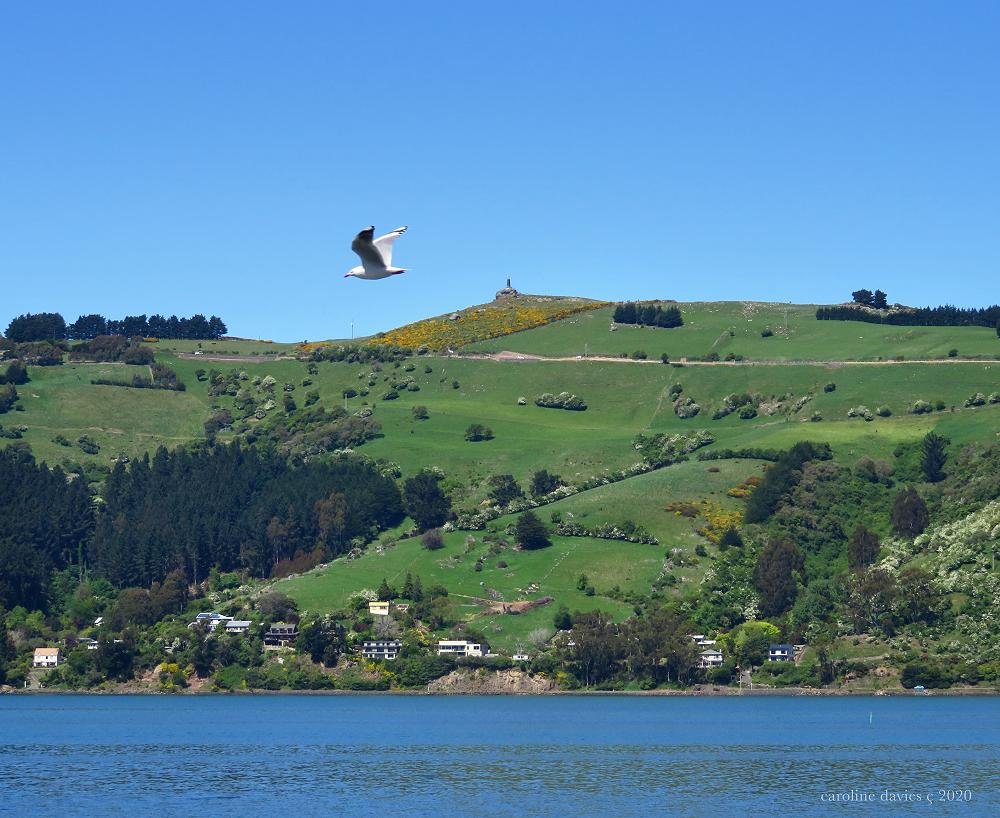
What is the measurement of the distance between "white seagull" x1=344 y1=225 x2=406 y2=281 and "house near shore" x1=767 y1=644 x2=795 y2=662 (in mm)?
103835

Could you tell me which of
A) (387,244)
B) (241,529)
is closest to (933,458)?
(241,529)

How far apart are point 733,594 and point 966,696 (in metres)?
26.2

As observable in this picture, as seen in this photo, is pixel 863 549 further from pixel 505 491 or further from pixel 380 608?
pixel 380 608

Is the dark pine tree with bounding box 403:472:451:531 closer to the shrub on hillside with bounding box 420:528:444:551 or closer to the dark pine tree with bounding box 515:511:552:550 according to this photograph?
the shrub on hillside with bounding box 420:528:444:551

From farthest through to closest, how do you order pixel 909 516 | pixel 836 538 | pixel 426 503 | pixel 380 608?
pixel 426 503 → pixel 836 538 → pixel 909 516 → pixel 380 608

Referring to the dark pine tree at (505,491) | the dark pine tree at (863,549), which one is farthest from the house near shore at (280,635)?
the dark pine tree at (863,549)

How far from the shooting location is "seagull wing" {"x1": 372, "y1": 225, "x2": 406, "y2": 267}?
1841 inches

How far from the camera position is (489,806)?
7006 cm

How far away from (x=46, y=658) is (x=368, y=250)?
11798 cm

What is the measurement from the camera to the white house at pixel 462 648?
149625 mm

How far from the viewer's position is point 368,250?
46.8 metres

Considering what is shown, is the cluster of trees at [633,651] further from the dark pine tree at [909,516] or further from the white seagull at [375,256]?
the white seagull at [375,256]

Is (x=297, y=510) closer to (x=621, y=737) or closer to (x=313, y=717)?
(x=313, y=717)

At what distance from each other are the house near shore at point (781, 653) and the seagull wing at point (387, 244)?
342ft
